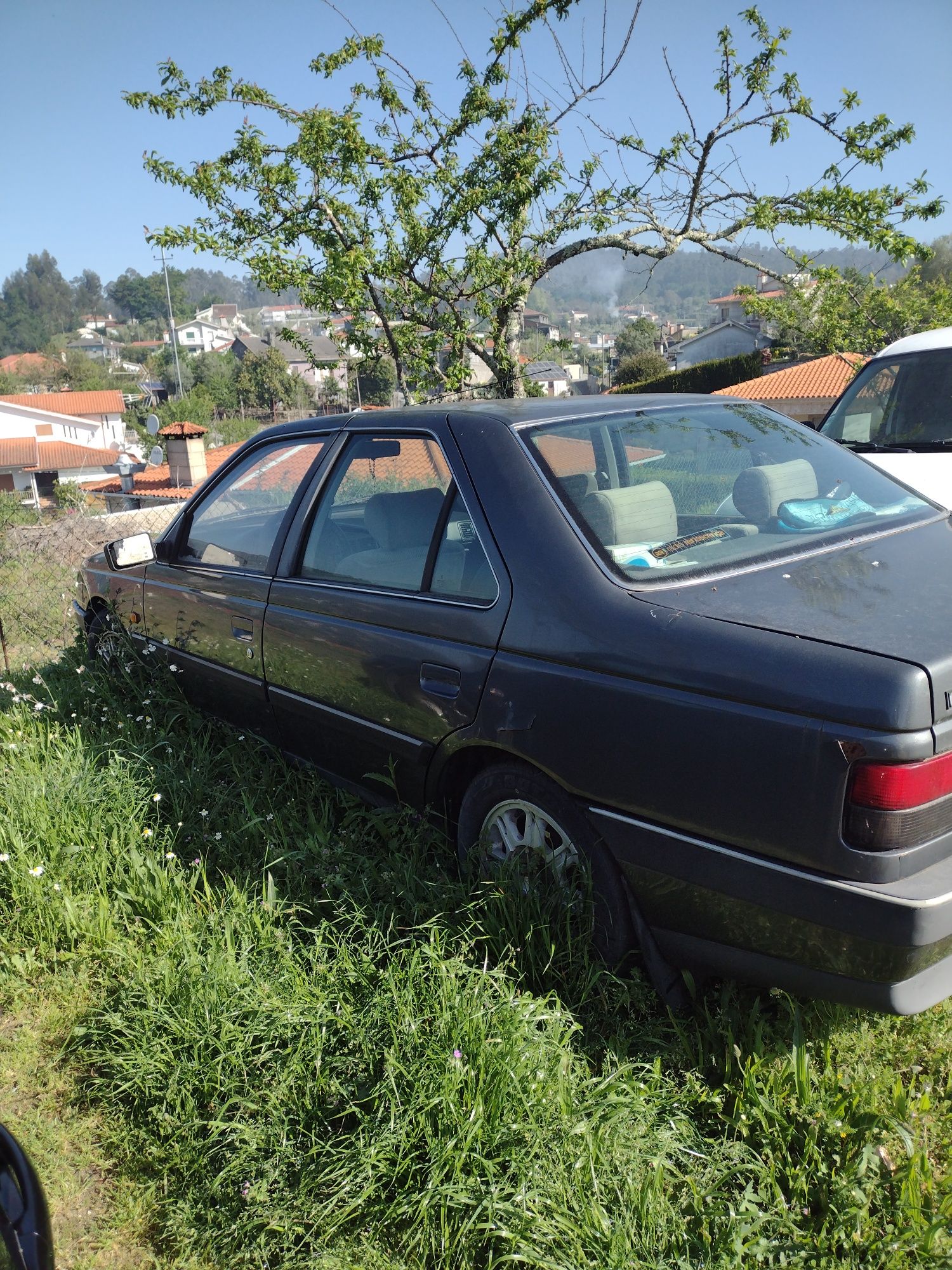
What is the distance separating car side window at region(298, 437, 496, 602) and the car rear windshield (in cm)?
33

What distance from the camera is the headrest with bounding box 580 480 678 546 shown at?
2594 millimetres

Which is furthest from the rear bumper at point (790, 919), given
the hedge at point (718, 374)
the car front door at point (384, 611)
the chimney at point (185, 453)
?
the hedge at point (718, 374)

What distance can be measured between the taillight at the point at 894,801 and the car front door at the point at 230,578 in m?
2.37

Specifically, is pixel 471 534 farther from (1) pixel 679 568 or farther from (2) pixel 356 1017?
(2) pixel 356 1017

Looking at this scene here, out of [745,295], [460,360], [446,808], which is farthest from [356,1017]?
[745,295]

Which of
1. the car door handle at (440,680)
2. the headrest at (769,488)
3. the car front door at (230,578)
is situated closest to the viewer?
the car door handle at (440,680)

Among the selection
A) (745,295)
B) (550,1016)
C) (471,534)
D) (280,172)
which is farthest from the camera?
(745,295)

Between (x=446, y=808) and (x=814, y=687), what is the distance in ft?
4.47

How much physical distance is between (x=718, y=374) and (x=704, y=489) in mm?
43564

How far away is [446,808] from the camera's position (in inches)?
116

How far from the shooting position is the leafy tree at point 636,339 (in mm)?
89562

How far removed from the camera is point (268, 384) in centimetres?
8875

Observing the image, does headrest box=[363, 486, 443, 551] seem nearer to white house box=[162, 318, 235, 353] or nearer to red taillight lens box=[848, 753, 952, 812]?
red taillight lens box=[848, 753, 952, 812]

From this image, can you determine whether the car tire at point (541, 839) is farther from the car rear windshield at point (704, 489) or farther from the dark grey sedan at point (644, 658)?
the car rear windshield at point (704, 489)
